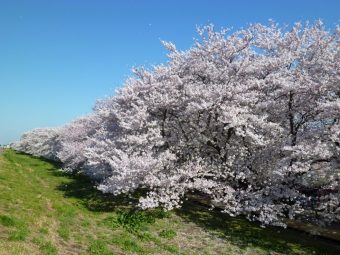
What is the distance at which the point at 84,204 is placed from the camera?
28156 millimetres

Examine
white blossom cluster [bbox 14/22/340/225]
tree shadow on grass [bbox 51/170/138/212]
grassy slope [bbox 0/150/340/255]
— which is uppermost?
white blossom cluster [bbox 14/22/340/225]

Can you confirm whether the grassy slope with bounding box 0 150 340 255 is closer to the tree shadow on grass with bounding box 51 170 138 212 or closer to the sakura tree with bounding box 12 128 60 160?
the tree shadow on grass with bounding box 51 170 138 212

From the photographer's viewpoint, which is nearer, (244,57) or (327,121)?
(327,121)

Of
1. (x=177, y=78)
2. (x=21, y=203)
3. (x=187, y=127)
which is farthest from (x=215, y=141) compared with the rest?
(x=21, y=203)

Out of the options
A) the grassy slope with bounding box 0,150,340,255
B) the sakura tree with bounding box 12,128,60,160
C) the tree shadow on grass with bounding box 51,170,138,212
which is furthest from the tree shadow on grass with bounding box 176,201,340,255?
the sakura tree with bounding box 12,128,60,160

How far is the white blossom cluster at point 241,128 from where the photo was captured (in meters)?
23.8

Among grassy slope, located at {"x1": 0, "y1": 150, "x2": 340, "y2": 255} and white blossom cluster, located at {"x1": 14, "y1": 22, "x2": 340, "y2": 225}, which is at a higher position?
white blossom cluster, located at {"x1": 14, "y1": 22, "x2": 340, "y2": 225}

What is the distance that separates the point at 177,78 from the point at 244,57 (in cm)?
519

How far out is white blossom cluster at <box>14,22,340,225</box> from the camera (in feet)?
78.0

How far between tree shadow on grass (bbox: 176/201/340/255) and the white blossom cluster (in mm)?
968

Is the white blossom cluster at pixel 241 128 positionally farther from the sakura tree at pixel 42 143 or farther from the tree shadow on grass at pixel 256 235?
the sakura tree at pixel 42 143

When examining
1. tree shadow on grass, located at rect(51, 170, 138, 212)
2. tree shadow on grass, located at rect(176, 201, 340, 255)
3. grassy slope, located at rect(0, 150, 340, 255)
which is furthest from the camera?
tree shadow on grass, located at rect(51, 170, 138, 212)

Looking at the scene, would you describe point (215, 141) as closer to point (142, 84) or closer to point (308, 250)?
point (142, 84)

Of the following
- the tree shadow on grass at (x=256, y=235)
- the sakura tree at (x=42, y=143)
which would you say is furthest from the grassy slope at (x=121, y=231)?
the sakura tree at (x=42, y=143)
